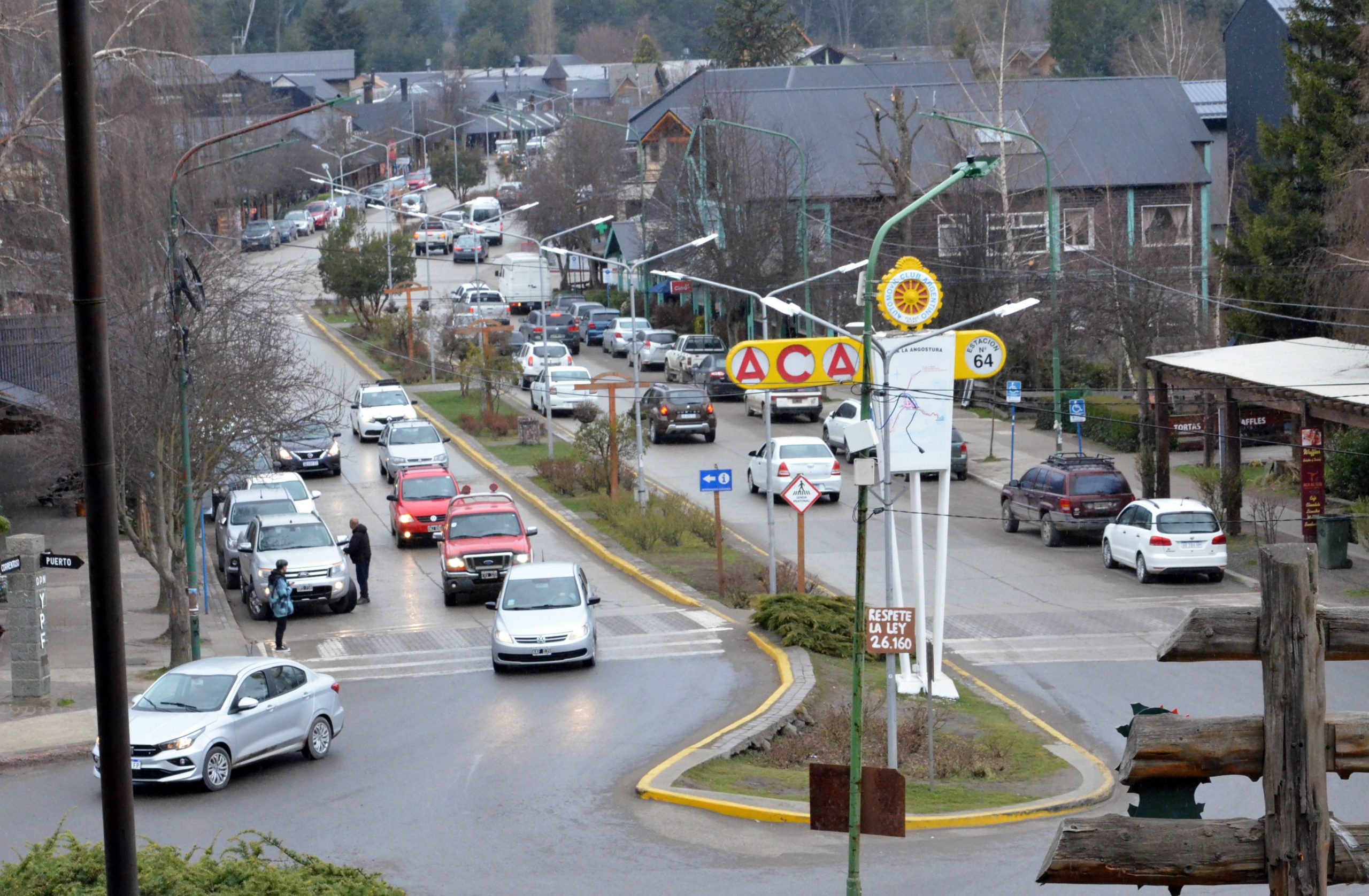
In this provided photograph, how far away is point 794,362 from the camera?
20109 mm

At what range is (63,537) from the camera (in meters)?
35.7

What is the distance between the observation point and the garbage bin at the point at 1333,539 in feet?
94.5

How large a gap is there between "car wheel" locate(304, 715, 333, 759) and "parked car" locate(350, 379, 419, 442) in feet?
95.1

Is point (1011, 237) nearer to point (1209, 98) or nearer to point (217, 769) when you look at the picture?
point (1209, 98)

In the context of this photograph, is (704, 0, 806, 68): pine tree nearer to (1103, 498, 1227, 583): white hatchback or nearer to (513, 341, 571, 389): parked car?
(513, 341, 571, 389): parked car

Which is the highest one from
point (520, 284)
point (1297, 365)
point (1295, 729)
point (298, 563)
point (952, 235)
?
point (952, 235)

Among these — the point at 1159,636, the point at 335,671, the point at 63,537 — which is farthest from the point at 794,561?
the point at 63,537

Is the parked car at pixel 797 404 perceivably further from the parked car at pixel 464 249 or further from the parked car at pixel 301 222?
the parked car at pixel 301 222

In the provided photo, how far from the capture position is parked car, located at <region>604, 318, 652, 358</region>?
61719 millimetres

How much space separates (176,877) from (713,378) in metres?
42.5

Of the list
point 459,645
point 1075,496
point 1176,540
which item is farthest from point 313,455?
point 1176,540

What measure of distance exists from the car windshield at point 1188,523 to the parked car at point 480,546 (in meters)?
12.1

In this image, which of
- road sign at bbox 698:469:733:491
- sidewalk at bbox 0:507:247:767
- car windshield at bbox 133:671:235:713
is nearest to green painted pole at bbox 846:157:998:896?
sidewalk at bbox 0:507:247:767

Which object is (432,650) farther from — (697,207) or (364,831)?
(697,207)
